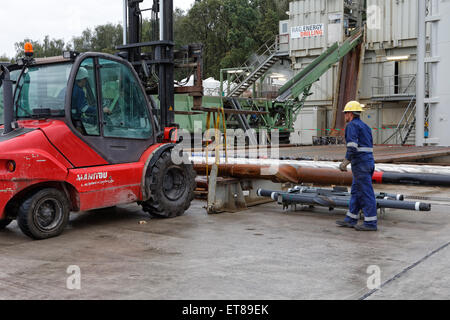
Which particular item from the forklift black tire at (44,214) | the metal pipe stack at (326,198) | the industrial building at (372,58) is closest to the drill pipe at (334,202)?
the metal pipe stack at (326,198)

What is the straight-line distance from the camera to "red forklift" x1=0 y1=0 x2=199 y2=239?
20.1 ft

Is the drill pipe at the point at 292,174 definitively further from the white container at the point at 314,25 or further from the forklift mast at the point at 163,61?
the white container at the point at 314,25

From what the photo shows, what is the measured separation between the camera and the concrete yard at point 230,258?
4305 millimetres

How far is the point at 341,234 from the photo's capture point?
673cm

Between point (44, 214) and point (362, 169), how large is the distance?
13.6ft

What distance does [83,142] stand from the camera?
6.62 metres

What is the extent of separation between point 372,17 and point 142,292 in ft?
82.1

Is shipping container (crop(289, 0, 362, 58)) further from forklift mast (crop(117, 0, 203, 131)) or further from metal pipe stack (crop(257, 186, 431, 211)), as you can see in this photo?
forklift mast (crop(117, 0, 203, 131))

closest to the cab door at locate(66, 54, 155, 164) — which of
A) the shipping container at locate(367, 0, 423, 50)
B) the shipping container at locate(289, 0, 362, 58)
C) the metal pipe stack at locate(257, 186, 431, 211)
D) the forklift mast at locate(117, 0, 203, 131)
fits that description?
the forklift mast at locate(117, 0, 203, 131)

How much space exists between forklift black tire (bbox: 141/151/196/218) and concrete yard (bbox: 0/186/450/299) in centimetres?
18

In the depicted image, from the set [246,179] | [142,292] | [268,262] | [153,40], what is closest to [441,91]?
[246,179]

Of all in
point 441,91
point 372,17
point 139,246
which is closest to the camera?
point 139,246

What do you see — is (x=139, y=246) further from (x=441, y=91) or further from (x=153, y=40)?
(x=441, y=91)
